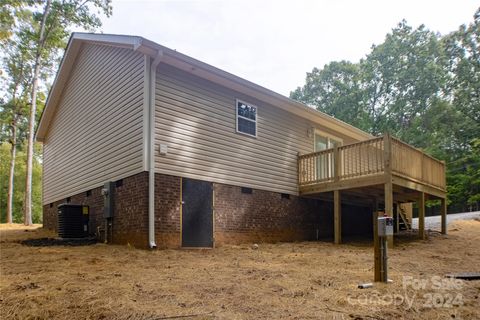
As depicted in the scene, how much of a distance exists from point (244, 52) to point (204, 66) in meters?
15.5

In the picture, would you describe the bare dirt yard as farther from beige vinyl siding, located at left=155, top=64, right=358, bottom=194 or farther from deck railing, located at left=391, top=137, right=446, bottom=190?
deck railing, located at left=391, top=137, right=446, bottom=190

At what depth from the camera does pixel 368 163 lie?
1032 centimetres

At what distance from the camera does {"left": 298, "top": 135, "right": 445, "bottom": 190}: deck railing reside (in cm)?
998

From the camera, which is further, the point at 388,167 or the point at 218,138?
the point at 218,138

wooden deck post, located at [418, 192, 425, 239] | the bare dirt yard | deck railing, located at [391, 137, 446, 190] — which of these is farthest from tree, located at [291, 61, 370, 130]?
the bare dirt yard

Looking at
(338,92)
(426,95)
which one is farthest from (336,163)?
(338,92)

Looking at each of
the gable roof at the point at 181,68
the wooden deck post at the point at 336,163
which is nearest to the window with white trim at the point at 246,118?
the gable roof at the point at 181,68

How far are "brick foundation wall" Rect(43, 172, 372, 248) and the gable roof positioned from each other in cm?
259

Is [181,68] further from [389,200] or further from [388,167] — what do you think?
[389,200]

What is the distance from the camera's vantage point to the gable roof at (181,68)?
8.44 meters

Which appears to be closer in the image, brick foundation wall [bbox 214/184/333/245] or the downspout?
the downspout

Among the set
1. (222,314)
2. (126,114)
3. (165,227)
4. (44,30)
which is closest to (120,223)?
(165,227)

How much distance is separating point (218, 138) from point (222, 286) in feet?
18.3

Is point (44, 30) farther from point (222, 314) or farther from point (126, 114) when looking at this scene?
point (222, 314)
